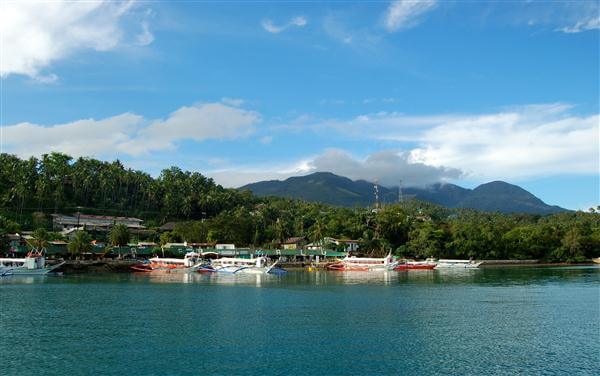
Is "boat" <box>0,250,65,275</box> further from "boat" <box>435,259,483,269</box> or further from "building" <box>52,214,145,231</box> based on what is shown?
"boat" <box>435,259,483,269</box>

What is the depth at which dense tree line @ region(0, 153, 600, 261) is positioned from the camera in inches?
4616

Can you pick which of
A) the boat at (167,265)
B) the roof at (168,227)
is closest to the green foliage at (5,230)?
the boat at (167,265)

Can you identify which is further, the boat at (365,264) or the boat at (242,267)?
the boat at (365,264)

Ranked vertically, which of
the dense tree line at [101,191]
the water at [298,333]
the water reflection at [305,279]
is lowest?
the water at [298,333]

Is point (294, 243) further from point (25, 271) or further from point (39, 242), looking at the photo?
point (25, 271)

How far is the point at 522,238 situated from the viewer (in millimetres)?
130625

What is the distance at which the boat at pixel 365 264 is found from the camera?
102 metres

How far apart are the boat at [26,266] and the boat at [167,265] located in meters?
14.8

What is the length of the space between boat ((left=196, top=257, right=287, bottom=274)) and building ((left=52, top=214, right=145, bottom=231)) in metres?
35.6

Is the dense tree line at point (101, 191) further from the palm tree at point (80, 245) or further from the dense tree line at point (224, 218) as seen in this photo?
the palm tree at point (80, 245)

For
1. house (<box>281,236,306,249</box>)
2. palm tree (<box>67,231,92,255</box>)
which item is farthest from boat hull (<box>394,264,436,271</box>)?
palm tree (<box>67,231,92,255</box>)

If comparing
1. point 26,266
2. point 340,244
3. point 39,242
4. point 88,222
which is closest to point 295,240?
point 340,244

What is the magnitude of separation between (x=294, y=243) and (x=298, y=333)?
307 ft

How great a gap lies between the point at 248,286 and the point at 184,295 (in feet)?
44.1
